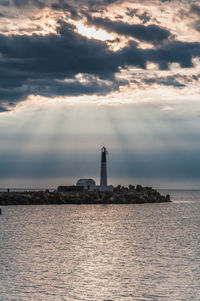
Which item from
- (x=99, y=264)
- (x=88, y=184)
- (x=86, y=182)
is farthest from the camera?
(x=86, y=182)

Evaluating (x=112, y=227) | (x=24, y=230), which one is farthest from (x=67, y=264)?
(x=112, y=227)

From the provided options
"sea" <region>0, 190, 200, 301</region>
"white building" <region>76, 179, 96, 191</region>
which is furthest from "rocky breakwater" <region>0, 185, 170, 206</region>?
"sea" <region>0, 190, 200, 301</region>

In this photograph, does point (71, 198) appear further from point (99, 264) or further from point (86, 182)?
point (99, 264)

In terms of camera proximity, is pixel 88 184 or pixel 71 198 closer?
pixel 71 198

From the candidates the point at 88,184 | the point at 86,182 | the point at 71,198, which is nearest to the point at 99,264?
the point at 71,198

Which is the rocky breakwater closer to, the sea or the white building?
the white building

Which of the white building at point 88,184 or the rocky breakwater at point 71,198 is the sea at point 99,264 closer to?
the rocky breakwater at point 71,198

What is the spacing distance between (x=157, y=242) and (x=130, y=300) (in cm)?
1722

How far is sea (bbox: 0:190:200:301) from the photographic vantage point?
61.0 feet

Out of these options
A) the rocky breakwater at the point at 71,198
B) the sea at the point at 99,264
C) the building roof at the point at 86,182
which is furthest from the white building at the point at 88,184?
the sea at the point at 99,264

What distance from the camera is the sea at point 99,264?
1858 cm

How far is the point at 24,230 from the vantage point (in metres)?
42.8

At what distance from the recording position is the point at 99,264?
82.3 feet

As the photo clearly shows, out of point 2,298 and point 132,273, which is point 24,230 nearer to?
point 132,273
